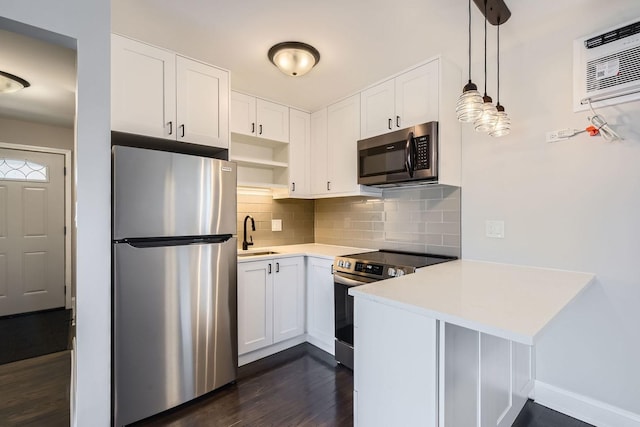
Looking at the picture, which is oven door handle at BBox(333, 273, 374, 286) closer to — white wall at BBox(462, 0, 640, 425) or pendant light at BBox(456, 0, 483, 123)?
white wall at BBox(462, 0, 640, 425)

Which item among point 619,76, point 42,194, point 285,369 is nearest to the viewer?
point 619,76

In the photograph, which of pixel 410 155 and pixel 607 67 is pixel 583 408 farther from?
pixel 607 67

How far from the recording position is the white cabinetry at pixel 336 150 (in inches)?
108

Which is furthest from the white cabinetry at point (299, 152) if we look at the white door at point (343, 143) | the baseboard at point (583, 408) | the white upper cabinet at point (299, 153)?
the baseboard at point (583, 408)

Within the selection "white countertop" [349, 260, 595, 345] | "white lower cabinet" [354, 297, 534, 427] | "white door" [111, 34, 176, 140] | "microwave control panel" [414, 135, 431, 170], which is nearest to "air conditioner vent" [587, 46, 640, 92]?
"microwave control panel" [414, 135, 431, 170]

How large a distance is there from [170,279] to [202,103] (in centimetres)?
126

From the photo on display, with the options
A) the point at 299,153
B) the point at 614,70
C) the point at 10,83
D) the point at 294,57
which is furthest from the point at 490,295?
the point at 10,83

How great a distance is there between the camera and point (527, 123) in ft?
6.42

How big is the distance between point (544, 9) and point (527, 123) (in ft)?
2.10

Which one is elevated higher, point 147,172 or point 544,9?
point 544,9

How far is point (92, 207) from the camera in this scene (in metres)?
1.54

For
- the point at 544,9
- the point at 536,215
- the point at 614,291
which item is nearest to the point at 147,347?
the point at 536,215

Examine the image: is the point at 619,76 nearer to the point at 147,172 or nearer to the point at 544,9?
the point at 544,9

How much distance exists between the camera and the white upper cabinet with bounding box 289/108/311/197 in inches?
120
